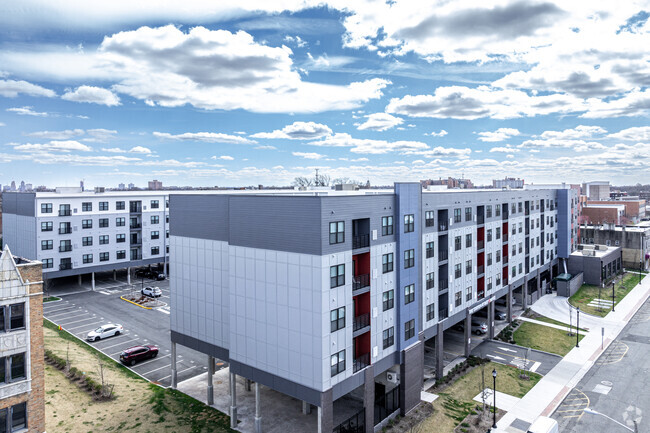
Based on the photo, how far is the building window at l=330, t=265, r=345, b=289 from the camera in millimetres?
27188

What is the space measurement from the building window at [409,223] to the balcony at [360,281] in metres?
6.07

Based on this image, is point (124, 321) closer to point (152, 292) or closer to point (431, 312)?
point (152, 292)

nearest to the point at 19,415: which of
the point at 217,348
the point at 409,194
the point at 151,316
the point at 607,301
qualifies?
the point at 217,348

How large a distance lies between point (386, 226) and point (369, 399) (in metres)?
12.9

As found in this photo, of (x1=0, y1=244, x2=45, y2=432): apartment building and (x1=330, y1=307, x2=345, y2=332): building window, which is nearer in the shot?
(x1=0, y1=244, x2=45, y2=432): apartment building

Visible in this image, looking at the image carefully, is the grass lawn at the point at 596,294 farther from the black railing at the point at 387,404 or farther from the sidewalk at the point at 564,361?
the black railing at the point at 387,404

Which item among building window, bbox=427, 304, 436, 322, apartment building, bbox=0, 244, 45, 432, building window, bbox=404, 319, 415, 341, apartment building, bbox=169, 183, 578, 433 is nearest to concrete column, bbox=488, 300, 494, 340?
apartment building, bbox=169, 183, 578, 433

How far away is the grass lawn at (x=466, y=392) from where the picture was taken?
3256 centimetres

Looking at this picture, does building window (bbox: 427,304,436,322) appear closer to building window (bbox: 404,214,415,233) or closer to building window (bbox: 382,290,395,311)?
building window (bbox: 382,290,395,311)

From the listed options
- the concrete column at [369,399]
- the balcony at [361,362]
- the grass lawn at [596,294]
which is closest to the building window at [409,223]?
the balcony at [361,362]

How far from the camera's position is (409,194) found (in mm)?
34625

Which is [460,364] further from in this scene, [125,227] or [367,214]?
[125,227]

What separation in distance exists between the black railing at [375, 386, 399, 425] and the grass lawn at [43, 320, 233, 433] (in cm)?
1159

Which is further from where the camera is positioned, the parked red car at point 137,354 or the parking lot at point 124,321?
the parked red car at point 137,354
